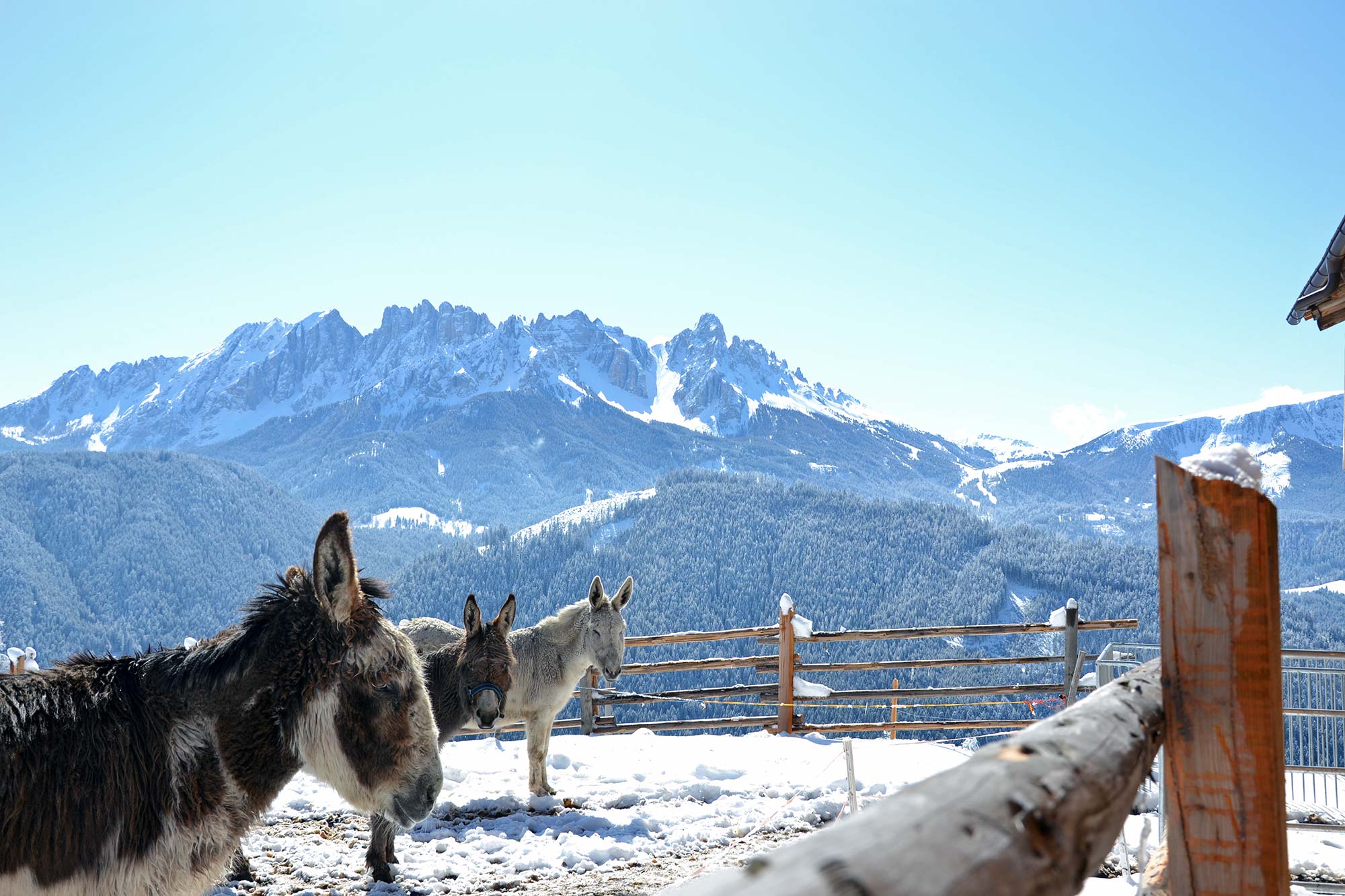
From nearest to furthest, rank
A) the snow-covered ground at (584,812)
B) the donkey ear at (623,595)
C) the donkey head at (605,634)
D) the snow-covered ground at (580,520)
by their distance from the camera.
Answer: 1. the snow-covered ground at (584,812)
2. the donkey head at (605,634)
3. the donkey ear at (623,595)
4. the snow-covered ground at (580,520)

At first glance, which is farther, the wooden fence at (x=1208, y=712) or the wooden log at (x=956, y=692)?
the wooden log at (x=956, y=692)

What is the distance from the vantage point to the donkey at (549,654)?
8359 mm

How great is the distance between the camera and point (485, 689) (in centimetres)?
705

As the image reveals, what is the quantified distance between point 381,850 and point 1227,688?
5.56 meters

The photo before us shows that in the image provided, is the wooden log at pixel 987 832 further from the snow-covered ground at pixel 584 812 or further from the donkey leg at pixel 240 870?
the donkey leg at pixel 240 870

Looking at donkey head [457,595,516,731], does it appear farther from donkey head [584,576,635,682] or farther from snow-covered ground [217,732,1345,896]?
donkey head [584,576,635,682]

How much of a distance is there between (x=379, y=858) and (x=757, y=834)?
2703 mm

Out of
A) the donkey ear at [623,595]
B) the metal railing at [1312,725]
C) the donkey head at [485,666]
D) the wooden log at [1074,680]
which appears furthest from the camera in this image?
the wooden log at [1074,680]

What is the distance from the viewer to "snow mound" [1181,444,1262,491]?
1578mm

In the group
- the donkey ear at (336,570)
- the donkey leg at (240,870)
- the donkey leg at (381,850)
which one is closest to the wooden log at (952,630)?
the donkey leg at (381,850)

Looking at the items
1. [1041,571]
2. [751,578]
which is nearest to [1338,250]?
[751,578]

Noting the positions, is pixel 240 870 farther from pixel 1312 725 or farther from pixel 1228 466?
pixel 1312 725

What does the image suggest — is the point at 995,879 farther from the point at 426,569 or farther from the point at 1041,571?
the point at 1041,571

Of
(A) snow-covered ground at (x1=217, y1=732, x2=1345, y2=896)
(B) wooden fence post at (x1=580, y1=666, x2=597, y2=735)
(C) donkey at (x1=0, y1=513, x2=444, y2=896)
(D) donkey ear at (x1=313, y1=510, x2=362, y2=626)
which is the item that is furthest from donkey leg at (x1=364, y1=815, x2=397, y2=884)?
(B) wooden fence post at (x1=580, y1=666, x2=597, y2=735)
